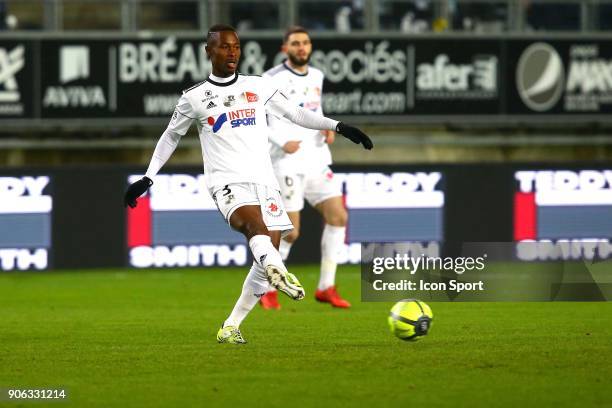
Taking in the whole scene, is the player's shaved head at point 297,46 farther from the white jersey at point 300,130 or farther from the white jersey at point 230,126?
the white jersey at point 230,126

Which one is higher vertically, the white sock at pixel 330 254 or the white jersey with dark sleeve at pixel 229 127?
the white jersey with dark sleeve at pixel 229 127

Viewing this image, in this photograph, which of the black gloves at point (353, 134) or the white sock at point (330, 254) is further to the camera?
the white sock at point (330, 254)

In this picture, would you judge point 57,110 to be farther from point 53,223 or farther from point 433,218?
point 433,218

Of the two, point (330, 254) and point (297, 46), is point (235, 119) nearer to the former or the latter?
point (297, 46)

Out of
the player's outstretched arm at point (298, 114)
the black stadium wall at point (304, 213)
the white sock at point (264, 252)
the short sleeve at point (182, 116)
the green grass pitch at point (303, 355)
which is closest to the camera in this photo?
the green grass pitch at point (303, 355)

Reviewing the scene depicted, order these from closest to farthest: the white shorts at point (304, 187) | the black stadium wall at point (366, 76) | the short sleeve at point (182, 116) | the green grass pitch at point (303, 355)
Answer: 1. the green grass pitch at point (303, 355)
2. the short sleeve at point (182, 116)
3. the white shorts at point (304, 187)
4. the black stadium wall at point (366, 76)

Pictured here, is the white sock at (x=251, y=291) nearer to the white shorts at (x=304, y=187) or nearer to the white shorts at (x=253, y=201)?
the white shorts at (x=253, y=201)

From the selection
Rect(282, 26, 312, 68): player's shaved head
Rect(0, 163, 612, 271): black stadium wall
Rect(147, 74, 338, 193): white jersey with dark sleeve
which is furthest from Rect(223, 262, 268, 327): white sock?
Rect(0, 163, 612, 271): black stadium wall

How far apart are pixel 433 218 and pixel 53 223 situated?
4.84 metres

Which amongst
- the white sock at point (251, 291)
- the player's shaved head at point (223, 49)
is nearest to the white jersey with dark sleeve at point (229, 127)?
the player's shaved head at point (223, 49)

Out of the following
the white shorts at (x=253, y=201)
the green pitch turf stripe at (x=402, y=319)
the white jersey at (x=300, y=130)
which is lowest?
the green pitch turf stripe at (x=402, y=319)

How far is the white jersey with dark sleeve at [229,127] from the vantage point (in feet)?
32.8

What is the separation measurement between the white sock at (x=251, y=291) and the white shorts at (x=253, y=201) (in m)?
0.33

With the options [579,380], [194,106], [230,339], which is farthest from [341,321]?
[579,380]
